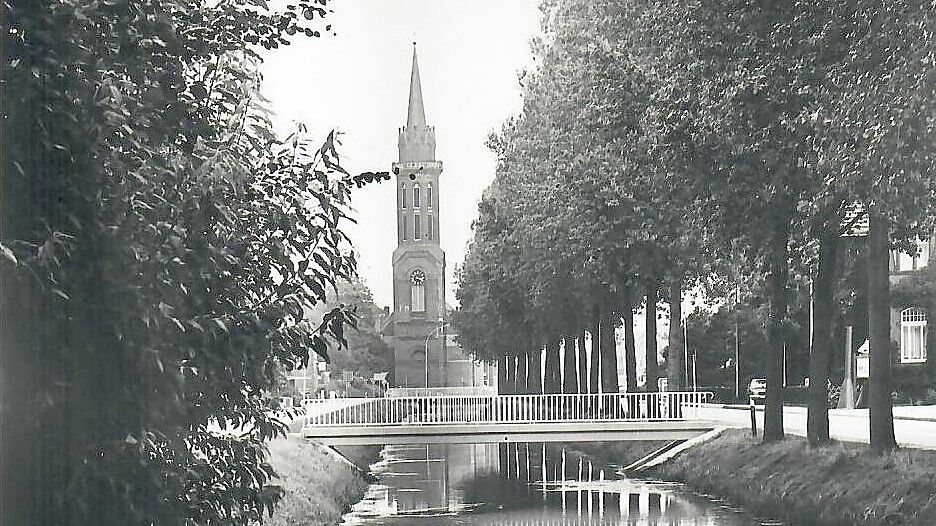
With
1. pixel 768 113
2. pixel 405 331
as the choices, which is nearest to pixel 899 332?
pixel 768 113

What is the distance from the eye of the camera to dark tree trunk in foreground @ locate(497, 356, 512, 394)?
68688 mm

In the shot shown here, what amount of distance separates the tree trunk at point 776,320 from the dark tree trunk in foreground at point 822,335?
60 cm

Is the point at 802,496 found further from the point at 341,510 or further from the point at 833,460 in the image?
the point at 341,510

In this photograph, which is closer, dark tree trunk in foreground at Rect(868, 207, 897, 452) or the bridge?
dark tree trunk in foreground at Rect(868, 207, 897, 452)

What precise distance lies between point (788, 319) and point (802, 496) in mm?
4955

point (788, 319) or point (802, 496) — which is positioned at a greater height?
point (788, 319)

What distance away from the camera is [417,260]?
43.1 meters

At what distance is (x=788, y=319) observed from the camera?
79.4 ft

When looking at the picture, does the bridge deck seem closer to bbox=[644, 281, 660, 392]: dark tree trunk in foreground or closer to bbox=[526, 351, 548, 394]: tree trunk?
bbox=[644, 281, 660, 392]: dark tree trunk in foreground

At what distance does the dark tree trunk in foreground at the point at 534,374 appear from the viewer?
53156mm

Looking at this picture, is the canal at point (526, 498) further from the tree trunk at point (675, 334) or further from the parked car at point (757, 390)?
the parked car at point (757, 390)

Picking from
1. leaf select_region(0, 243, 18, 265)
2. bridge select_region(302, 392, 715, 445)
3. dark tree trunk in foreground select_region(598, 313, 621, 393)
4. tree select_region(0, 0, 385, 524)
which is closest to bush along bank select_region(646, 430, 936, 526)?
bridge select_region(302, 392, 715, 445)

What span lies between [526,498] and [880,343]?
29.3ft

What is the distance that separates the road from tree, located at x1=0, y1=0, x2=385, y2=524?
13.4m
